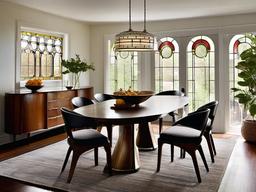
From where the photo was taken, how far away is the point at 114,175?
10.2 ft

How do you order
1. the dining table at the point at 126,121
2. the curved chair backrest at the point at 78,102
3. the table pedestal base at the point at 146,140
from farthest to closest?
the table pedestal base at the point at 146,140 < the curved chair backrest at the point at 78,102 < the dining table at the point at 126,121

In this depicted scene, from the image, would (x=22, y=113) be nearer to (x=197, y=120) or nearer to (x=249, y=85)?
(x=197, y=120)

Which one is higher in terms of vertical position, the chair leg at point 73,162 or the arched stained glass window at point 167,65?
the arched stained glass window at point 167,65

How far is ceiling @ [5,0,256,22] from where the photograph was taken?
4324 millimetres

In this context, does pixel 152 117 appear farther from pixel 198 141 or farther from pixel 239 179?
pixel 239 179

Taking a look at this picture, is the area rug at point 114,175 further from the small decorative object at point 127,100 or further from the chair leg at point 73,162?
the small decorative object at point 127,100

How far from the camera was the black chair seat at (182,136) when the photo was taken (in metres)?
2.95

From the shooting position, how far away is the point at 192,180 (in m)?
2.97

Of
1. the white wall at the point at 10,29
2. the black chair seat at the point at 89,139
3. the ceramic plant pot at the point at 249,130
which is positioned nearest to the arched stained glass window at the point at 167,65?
the ceramic plant pot at the point at 249,130

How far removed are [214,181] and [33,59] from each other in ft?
12.5

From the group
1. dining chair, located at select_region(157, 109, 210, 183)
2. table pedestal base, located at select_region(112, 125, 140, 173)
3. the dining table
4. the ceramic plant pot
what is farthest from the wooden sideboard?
the ceramic plant pot

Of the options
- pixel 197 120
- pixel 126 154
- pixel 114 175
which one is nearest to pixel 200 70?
pixel 197 120

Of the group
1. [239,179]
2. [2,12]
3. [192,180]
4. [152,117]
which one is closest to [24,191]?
[152,117]

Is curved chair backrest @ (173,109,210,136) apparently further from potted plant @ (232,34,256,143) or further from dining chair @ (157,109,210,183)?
potted plant @ (232,34,256,143)
